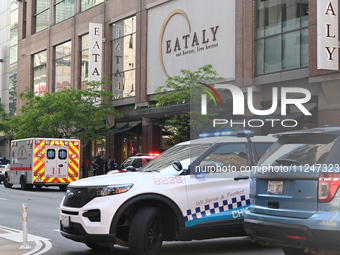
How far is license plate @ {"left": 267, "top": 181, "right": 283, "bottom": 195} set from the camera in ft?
24.8

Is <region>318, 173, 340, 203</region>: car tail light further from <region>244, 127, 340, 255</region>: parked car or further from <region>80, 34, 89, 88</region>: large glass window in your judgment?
<region>80, 34, 89, 88</region>: large glass window

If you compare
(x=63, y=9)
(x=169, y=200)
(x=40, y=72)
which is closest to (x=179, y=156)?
(x=169, y=200)

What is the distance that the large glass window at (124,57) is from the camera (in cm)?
4284

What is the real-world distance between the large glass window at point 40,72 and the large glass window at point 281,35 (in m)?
28.1

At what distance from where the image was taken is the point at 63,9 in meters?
53.2

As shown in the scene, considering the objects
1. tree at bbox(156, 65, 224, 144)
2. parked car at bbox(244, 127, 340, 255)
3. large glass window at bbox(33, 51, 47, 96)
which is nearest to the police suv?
parked car at bbox(244, 127, 340, 255)

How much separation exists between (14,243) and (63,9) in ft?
145

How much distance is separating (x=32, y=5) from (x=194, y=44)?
28062 millimetres

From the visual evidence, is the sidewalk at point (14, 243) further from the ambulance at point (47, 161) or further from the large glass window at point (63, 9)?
the large glass window at point (63, 9)

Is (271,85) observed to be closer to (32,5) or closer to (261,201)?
(261,201)

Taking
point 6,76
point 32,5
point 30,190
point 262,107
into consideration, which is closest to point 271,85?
point 262,107

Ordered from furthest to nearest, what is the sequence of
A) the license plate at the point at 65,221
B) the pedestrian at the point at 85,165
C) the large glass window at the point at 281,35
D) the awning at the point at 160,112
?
the pedestrian at the point at 85,165 → the awning at the point at 160,112 → the large glass window at the point at 281,35 → the license plate at the point at 65,221

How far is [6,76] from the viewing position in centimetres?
6756

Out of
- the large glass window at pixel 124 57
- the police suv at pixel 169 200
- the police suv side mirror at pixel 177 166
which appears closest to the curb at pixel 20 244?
the police suv at pixel 169 200
